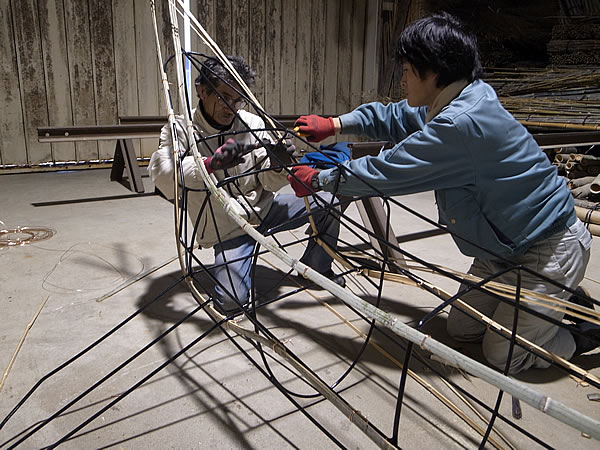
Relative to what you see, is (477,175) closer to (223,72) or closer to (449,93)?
(449,93)

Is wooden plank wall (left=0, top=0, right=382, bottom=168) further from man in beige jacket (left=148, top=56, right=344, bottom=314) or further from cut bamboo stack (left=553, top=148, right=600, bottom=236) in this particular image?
man in beige jacket (left=148, top=56, right=344, bottom=314)

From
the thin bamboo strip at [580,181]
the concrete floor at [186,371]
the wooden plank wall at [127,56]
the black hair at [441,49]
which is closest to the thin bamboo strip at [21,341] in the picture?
the concrete floor at [186,371]

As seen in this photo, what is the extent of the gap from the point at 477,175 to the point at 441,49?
1.16ft

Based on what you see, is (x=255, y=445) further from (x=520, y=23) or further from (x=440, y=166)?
(x=520, y=23)

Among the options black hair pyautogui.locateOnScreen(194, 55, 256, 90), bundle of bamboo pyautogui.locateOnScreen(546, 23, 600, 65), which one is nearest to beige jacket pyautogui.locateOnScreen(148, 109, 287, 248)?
black hair pyautogui.locateOnScreen(194, 55, 256, 90)

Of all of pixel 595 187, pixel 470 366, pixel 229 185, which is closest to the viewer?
pixel 470 366

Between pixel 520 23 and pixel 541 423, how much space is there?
508cm

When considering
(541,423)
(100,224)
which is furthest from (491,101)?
(100,224)

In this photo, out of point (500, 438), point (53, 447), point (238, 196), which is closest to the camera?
point (53, 447)

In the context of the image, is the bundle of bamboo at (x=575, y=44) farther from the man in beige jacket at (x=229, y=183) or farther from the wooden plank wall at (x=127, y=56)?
the man in beige jacket at (x=229, y=183)

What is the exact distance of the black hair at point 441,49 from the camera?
136 cm

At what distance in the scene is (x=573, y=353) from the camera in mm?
1674

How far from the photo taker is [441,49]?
1.37 m

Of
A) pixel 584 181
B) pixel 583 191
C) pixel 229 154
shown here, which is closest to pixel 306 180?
pixel 229 154
